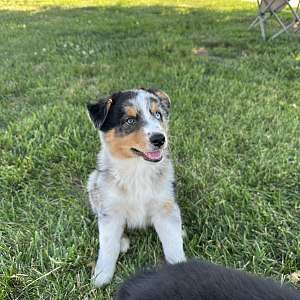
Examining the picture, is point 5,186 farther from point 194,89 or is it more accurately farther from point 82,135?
point 194,89

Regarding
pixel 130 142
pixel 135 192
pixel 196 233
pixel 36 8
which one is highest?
pixel 130 142

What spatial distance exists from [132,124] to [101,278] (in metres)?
0.99

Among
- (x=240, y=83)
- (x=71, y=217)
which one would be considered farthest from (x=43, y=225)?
(x=240, y=83)

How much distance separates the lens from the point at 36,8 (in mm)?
12828

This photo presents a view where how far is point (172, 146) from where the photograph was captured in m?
4.22

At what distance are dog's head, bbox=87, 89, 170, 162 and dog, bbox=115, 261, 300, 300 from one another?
1082 mm

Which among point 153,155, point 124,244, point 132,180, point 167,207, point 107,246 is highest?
point 153,155

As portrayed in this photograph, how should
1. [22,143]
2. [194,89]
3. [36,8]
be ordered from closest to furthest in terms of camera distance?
[22,143], [194,89], [36,8]

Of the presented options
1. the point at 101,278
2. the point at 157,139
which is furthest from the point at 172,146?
the point at 101,278

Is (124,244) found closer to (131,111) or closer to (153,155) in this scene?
(153,155)

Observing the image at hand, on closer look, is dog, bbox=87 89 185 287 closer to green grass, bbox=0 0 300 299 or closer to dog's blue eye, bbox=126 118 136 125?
dog's blue eye, bbox=126 118 136 125

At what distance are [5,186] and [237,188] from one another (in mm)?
1846

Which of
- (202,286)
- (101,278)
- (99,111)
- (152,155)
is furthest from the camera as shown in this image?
(99,111)

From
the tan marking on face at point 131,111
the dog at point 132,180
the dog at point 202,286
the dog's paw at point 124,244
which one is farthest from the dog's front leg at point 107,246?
the dog at point 202,286
